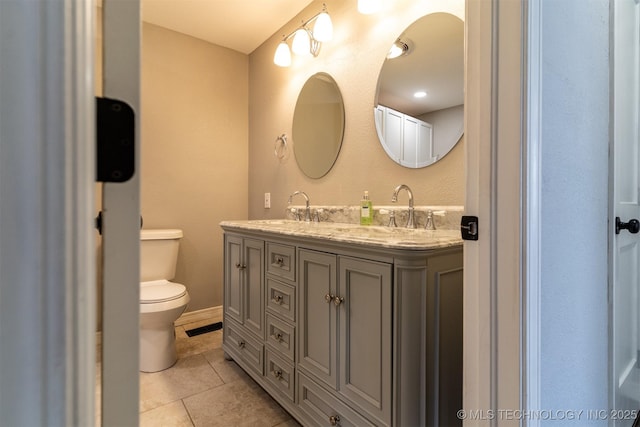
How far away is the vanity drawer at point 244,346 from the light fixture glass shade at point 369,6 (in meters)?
1.80

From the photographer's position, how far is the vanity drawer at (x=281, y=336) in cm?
135

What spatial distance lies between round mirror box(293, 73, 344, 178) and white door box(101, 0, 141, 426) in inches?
64.3

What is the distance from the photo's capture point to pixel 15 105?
246 mm

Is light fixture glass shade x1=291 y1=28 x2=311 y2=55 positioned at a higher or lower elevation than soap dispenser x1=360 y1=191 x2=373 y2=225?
higher

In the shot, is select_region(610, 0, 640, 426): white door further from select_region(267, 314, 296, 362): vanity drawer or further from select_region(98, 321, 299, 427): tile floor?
select_region(98, 321, 299, 427): tile floor

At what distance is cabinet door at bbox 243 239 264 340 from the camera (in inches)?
61.5

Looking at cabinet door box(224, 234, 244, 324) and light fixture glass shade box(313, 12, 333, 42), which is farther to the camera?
light fixture glass shade box(313, 12, 333, 42)

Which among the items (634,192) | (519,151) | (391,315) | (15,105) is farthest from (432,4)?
(15,105)

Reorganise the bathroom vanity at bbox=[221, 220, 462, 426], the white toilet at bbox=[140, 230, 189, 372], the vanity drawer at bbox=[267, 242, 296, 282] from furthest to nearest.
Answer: the white toilet at bbox=[140, 230, 189, 372] < the vanity drawer at bbox=[267, 242, 296, 282] < the bathroom vanity at bbox=[221, 220, 462, 426]

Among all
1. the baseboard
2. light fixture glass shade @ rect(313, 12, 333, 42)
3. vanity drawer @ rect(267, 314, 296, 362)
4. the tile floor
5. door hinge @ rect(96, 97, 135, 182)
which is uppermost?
light fixture glass shade @ rect(313, 12, 333, 42)

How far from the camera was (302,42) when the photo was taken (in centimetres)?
207

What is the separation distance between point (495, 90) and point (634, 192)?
1146mm

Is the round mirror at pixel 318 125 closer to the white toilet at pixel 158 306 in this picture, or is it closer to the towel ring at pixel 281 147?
the towel ring at pixel 281 147

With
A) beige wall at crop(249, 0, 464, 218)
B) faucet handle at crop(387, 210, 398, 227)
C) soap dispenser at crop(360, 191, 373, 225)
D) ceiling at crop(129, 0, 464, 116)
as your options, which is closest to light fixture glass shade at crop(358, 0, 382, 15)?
beige wall at crop(249, 0, 464, 218)
